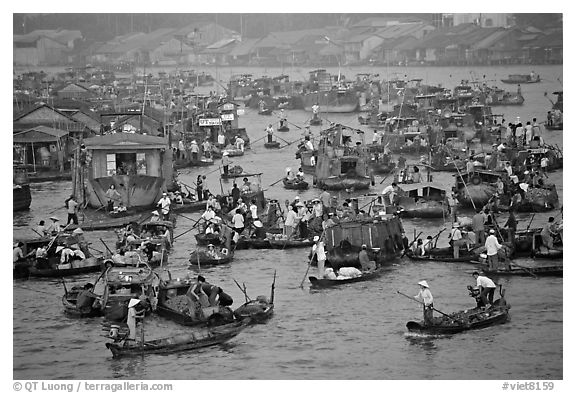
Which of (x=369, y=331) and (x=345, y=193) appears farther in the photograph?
(x=345, y=193)

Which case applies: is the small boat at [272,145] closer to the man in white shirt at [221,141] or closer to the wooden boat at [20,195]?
the man in white shirt at [221,141]

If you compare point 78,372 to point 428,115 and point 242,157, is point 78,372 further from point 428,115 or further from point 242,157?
point 428,115

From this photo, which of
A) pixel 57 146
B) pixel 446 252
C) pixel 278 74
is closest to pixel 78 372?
pixel 446 252

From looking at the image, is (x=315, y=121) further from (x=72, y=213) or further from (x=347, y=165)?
(x=72, y=213)

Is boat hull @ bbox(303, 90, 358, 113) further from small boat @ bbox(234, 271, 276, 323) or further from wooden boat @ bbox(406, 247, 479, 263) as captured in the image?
small boat @ bbox(234, 271, 276, 323)

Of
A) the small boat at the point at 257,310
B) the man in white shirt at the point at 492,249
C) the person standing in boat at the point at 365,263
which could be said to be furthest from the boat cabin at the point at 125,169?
the man in white shirt at the point at 492,249

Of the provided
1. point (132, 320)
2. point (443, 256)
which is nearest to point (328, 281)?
point (443, 256)

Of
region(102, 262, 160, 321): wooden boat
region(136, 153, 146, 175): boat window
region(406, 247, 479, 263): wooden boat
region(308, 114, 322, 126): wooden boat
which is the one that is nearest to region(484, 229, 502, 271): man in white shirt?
region(406, 247, 479, 263): wooden boat
